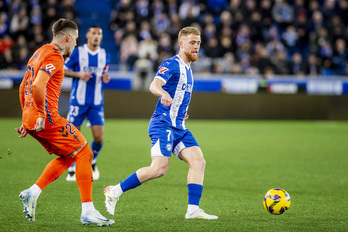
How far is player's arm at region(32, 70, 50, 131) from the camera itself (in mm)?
4879

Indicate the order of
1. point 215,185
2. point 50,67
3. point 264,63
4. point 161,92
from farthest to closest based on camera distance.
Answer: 1. point 264,63
2. point 215,185
3. point 161,92
4. point 50,67

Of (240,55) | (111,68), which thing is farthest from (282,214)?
(240,55)

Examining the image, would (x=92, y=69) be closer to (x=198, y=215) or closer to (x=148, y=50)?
(x=198, y=215)

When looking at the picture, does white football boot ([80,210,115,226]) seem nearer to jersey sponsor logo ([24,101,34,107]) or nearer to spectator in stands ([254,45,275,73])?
jersey sponsor logo ([24,101,34,107])

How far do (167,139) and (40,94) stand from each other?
1.46 m

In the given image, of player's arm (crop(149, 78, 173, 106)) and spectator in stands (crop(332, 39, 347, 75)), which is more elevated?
spectator in stands (crop(332, 39, 347, 75))

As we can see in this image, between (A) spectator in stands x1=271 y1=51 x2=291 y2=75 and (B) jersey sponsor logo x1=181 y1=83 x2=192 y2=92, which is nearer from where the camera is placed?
(B) jersey sponsor logo x1=181 y1=83 x2=192 y2=92

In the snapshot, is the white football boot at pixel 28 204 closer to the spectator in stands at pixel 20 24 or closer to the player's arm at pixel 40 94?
the player's arm at pixel 40 94

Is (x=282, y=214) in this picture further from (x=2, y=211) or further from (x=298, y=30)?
(x=298, y=30)

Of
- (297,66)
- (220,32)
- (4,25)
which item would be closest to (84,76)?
(4,25)

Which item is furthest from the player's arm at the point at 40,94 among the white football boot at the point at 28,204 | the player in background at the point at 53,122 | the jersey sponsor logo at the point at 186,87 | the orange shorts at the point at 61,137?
the jersey sponsor logo at the point at 186,87

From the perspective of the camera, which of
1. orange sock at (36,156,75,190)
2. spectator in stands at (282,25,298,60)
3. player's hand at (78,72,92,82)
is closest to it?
orange sock at (36,156,75,190)

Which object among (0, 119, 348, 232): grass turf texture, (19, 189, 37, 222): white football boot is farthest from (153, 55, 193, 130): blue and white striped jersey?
(19, 189, 37, 222): white football boot

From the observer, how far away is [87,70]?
8.55 meters
